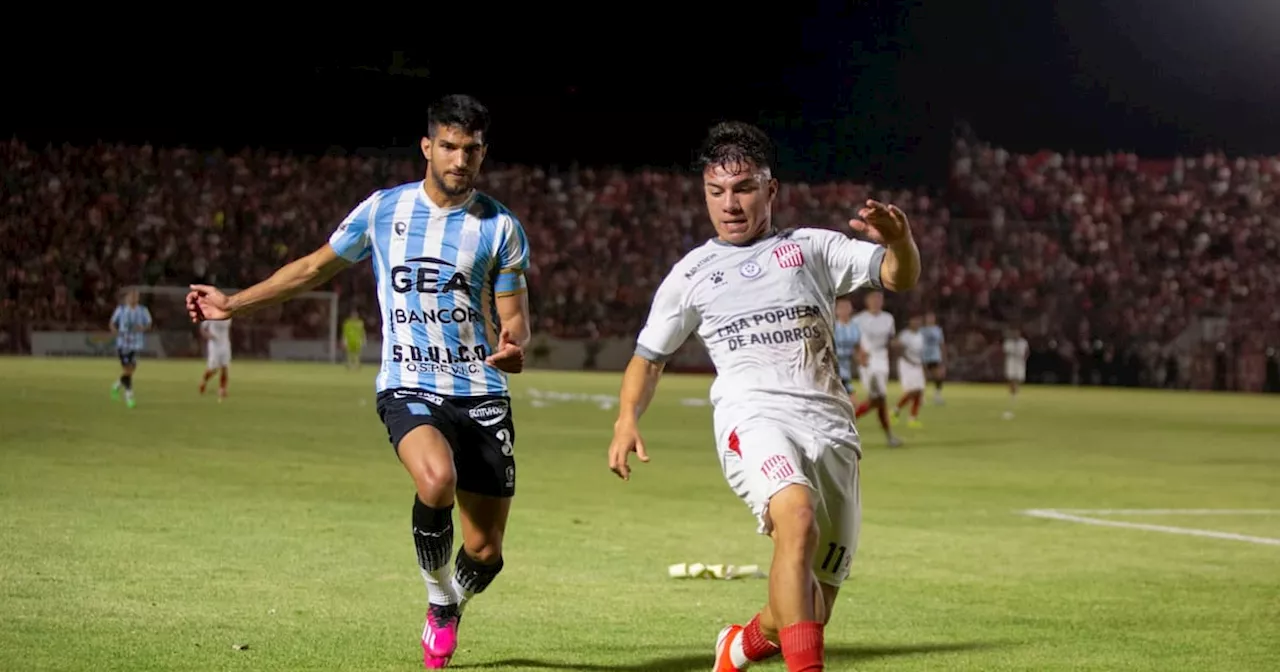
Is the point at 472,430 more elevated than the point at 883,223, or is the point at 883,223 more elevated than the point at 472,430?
the point at 883,223

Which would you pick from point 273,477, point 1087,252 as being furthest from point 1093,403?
point 273,477

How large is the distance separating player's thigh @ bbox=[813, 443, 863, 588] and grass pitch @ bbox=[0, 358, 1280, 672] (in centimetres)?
130

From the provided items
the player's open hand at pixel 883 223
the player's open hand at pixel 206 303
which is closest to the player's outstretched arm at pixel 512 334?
the player's open hand at pixel 206 303

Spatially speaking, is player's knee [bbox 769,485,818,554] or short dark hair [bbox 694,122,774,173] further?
short dark hair [bbox 694,122,774,173]

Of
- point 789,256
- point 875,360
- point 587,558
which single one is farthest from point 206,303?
point 875,360

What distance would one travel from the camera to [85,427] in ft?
75.5

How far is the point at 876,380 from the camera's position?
2597cm

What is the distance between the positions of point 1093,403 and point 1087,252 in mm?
20101

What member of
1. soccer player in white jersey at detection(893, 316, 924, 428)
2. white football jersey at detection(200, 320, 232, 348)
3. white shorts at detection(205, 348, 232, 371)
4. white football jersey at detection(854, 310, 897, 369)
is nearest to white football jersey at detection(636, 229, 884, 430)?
white football jersey at detection(854, 310, 897, 369)

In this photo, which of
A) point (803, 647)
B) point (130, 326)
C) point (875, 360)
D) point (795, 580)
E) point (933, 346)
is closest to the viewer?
point (803, 647)

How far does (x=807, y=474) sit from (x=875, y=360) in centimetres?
2087

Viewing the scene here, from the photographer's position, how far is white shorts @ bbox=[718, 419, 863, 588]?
6.23 meters

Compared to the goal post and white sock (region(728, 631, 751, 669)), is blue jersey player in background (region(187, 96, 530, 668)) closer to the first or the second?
white sock (region(728, 631, 751, 669))

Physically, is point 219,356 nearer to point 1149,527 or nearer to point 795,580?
point 1149,527
